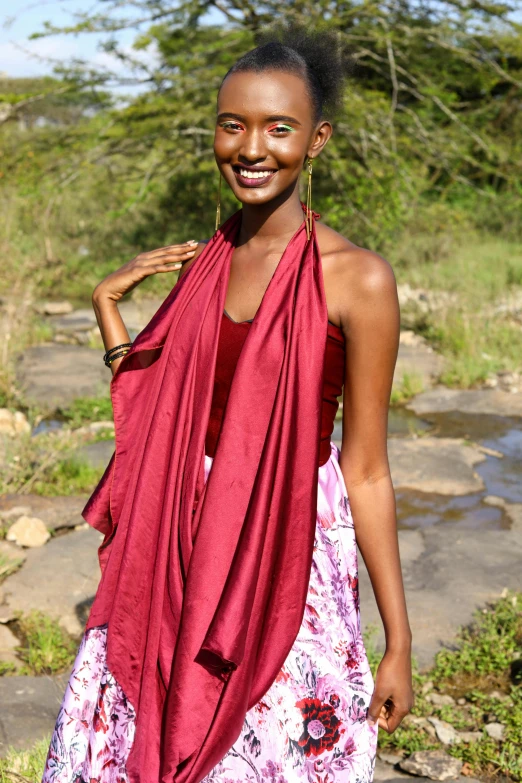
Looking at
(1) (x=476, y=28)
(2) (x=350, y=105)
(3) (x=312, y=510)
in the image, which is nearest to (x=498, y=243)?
(1) (x=476, y=28)

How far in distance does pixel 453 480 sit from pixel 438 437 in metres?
0.83

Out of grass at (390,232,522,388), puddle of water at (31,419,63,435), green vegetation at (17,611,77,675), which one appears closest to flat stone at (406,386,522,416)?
grass at (390,232,522,388)

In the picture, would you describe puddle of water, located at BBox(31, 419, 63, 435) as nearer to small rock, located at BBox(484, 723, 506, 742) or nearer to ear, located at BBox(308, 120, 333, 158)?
small rock, located at BBox(484, 723, 506, 742)

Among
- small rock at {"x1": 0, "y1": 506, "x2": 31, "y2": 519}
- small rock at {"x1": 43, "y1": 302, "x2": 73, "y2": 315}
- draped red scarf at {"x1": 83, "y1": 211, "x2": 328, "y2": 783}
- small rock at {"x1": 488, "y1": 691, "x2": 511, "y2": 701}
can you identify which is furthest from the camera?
small rock at {"x1": 43, "y1": 302, "x2": 73, "y2": 315}

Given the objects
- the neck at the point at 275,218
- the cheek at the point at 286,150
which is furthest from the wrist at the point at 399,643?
the cheek at the point at 286,150

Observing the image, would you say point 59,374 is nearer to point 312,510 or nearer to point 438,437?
point 438,437

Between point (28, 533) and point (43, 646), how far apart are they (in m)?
0.98

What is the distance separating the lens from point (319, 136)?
172 centimetres

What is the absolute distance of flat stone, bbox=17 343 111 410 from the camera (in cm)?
648

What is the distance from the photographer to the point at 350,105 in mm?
8781

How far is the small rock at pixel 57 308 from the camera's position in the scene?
10.2 metres

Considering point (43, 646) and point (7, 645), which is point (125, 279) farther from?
point (7, 645)

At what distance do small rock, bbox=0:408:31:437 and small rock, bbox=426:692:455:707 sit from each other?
3204mm

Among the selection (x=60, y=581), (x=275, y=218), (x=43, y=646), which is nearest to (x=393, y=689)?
(x=275, y=218)
